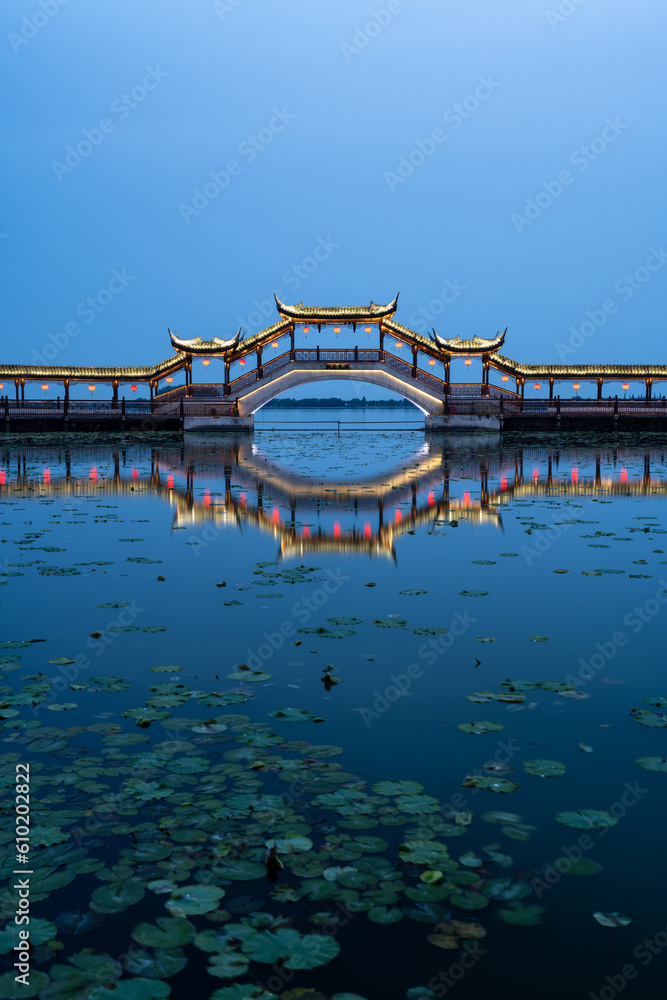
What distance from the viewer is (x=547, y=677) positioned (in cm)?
484

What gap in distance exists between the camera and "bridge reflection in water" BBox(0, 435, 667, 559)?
11039mm

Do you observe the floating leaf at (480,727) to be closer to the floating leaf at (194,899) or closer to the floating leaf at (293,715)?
the floating leaf at (293,715)

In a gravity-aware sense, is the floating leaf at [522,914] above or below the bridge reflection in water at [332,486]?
below

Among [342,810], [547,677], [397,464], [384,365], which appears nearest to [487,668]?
[547,677]

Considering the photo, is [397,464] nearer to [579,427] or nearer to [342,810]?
[342,810]

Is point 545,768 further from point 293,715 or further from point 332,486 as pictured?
point 332,486

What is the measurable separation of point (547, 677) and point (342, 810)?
2069 mm

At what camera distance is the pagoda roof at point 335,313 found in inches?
1625

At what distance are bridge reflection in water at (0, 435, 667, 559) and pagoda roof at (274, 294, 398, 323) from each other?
15.6m

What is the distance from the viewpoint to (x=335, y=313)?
1642 inches

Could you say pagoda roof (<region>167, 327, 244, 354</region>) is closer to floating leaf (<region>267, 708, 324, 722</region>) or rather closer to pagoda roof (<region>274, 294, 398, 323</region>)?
pagoda roof (<region>274, 294, 398, 323</region>)

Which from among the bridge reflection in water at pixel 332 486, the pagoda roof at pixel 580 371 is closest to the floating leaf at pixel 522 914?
the bridge reflection in water at pixel 332 486

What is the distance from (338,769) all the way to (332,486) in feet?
43.1

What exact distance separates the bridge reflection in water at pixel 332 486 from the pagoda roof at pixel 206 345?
16262 mm
